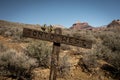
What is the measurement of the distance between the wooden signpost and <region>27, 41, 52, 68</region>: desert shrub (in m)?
3.80

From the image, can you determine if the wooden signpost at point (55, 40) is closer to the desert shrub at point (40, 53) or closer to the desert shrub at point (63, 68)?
the desert shrub at point (63, 68)

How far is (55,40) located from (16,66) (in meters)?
3.35

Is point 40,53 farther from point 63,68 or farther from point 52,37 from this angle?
point 52,37

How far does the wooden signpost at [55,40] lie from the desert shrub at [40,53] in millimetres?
3797

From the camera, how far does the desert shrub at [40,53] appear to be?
27.1 ft

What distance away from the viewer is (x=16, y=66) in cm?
706

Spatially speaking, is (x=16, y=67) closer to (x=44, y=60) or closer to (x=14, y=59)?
(x=14, y=59)

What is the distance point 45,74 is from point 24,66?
3.22ft

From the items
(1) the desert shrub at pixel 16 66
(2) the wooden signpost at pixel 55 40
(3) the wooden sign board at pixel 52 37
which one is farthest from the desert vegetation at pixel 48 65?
(3) the wooden sign board at pixel 52 37

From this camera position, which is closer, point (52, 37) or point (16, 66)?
point (52, 37)

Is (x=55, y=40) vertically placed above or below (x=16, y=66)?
above

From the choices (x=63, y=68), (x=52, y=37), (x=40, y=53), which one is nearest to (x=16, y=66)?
(x=40, y=53)

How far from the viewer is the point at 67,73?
777cm

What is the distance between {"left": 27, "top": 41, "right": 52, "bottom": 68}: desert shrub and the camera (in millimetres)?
8258
